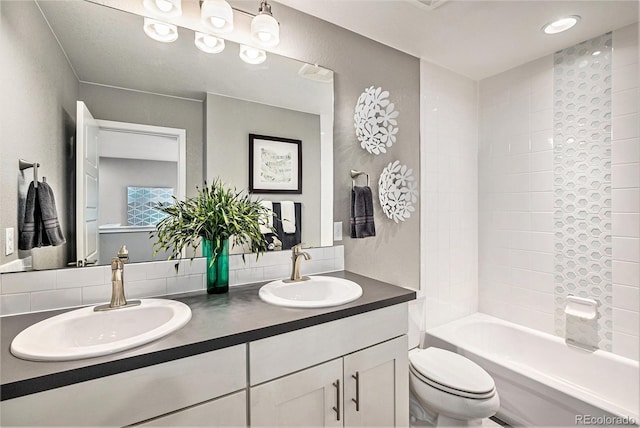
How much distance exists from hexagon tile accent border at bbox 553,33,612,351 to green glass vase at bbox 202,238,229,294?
223cm

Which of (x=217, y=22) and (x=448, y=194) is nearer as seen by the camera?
(x=217, y=22)

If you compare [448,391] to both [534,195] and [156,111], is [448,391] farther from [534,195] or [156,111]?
[156,111]

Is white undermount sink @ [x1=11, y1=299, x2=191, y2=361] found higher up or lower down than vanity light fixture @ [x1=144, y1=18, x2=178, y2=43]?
lower down

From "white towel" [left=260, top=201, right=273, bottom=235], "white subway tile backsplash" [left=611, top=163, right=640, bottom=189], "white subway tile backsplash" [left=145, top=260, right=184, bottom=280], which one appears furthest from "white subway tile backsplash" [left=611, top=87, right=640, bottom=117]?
"white subway tile backsplash" [left=145, top=260, right=184, bottom=280]

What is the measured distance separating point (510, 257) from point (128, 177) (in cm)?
265

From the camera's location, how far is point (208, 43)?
4.81ft

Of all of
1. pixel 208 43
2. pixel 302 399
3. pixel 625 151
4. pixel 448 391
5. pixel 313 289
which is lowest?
pixel 448 391

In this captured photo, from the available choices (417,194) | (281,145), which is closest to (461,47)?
(417,194)

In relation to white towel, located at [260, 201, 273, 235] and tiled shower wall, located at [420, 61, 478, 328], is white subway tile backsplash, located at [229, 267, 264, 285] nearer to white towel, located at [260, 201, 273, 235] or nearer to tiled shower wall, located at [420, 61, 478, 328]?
white towel, located at [260, 201, 273, 235]

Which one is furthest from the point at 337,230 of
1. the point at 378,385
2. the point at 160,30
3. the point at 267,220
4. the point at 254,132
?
the point at 160,30

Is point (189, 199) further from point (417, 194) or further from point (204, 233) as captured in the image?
point (417, 194)

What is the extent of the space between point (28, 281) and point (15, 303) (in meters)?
0.08

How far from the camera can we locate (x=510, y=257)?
2.46 meters

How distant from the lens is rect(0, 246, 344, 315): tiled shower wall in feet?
3.61
